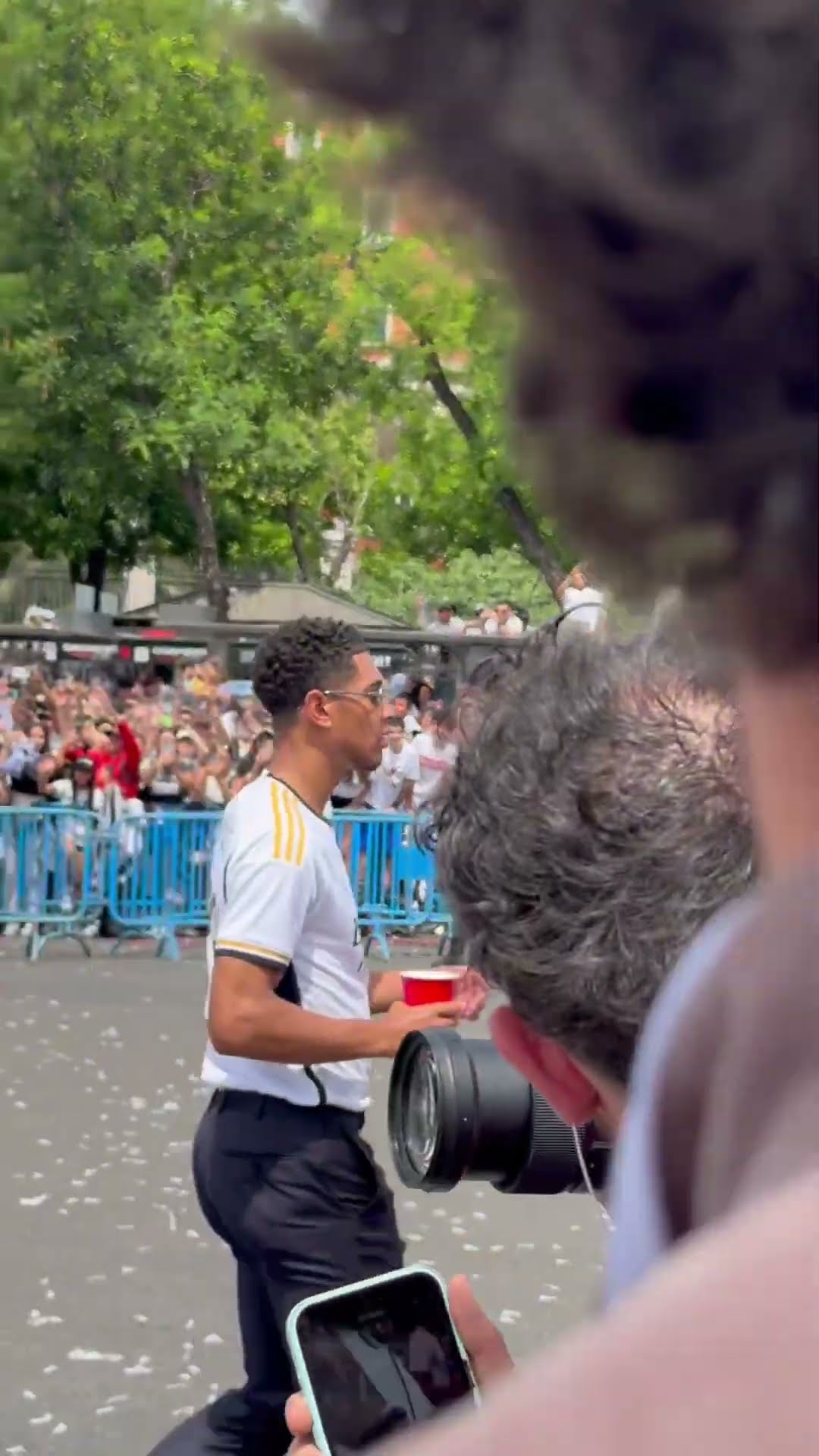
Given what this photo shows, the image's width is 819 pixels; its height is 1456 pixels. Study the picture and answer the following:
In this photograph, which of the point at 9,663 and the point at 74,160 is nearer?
the point at 9,663

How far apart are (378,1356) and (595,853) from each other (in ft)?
2.24

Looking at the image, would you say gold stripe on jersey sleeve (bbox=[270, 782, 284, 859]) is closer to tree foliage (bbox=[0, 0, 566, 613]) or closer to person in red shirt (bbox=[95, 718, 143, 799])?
person in red shirt (bbox=[95, 718, 143, 799])

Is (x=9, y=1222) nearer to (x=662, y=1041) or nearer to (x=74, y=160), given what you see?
(x=662, y=1041)

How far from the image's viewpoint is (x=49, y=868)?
41.9 ft

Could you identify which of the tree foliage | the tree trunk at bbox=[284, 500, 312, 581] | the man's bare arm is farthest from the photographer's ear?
the tree trunk at bbox=[284, 500, 312, 581]

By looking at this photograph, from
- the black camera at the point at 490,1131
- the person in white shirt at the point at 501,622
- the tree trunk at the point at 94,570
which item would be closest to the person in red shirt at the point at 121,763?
the person in white shirt at the point at 501,622

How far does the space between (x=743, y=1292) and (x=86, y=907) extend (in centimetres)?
1273

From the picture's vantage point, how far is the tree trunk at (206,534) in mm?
28484

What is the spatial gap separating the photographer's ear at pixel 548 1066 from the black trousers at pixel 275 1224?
2.23 meters

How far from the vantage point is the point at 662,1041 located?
637mm

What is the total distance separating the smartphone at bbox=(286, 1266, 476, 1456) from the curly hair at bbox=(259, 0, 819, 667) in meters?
1.43

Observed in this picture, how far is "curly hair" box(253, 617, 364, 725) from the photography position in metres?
4.44

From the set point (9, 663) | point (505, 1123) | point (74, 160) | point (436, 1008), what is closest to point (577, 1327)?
point (505, 1123)

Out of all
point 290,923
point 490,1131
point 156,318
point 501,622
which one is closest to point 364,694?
point 290,923
